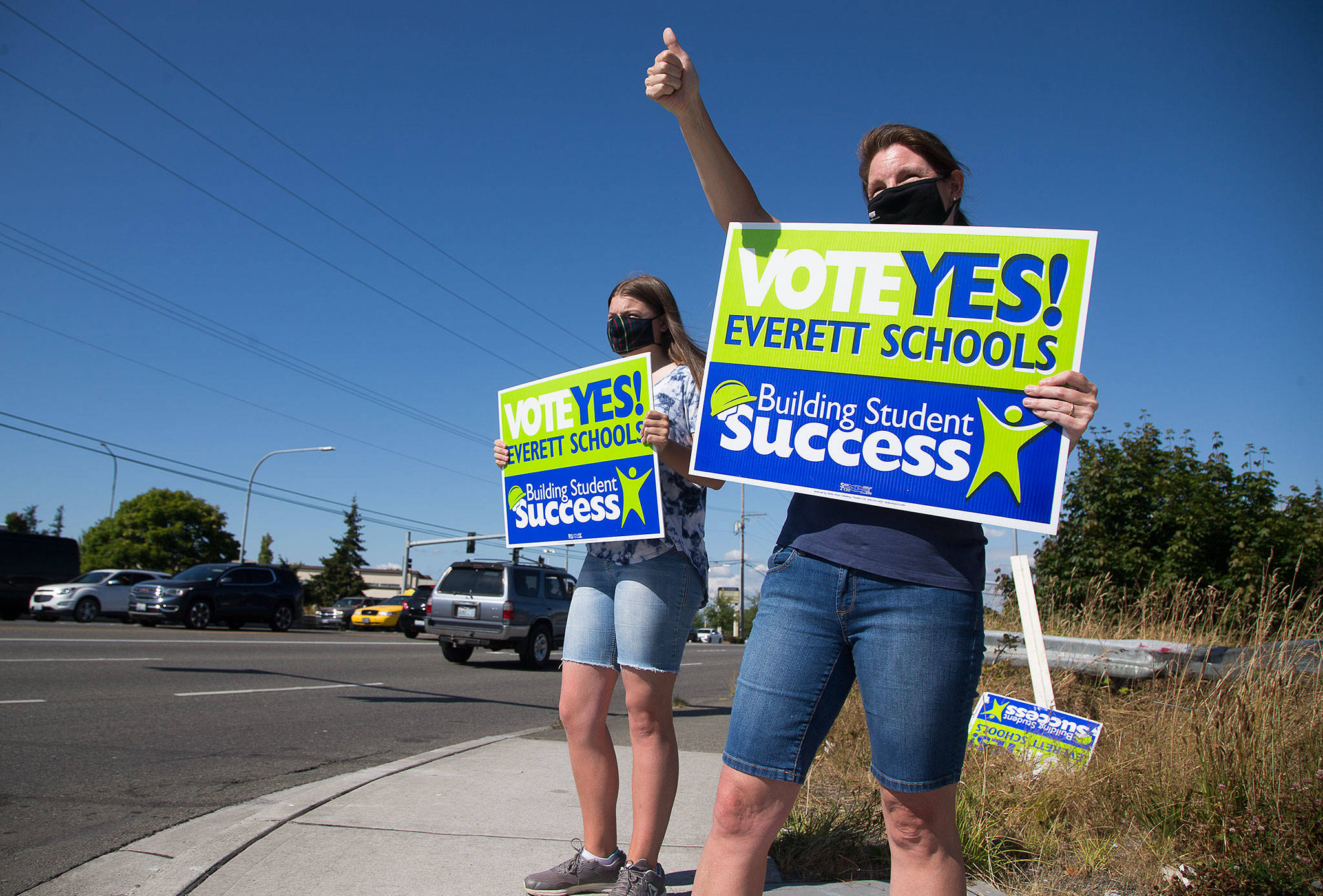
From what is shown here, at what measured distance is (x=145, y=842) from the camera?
3.53 m

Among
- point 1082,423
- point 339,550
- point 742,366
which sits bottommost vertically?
point 339,550

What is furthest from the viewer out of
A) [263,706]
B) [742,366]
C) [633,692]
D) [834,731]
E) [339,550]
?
[339,550]

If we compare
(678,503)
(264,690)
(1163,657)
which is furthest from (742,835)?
(264,690)

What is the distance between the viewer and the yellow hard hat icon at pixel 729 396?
7.22 feet

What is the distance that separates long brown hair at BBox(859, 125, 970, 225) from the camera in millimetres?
2049

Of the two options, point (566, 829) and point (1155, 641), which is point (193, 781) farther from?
point (1155, 641)

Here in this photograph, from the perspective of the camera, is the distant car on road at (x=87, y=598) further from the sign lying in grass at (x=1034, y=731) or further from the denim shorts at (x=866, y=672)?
the denim shorts at (x=866, y=672)

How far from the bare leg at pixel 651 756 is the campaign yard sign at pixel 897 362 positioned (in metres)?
0.84

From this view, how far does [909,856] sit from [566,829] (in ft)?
7.16

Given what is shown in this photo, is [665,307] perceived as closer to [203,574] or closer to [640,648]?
[640,648]

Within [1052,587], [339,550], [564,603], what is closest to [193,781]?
[1052,587]

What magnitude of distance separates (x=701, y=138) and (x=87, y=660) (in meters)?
11.7

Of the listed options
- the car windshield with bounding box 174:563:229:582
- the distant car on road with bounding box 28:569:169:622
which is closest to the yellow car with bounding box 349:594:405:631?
the distant car on road with bounding box 28:569:169:622

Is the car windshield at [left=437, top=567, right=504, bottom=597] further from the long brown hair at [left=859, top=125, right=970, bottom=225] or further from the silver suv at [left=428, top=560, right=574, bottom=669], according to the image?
the long brown hair at [left=859, top=125, right=970, bottom=225]
